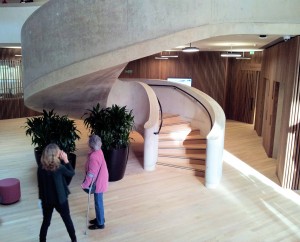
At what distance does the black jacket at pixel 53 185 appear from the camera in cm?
363

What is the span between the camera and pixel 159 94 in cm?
1046

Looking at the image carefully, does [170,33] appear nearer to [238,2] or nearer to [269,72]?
[238,2]

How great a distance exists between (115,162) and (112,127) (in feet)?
2.45

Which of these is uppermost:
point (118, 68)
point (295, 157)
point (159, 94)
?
point (118, 68)

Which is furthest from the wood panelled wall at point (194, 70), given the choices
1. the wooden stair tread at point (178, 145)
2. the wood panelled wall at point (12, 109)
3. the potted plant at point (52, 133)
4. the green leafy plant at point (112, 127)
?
the potted plant at point (52, 133)

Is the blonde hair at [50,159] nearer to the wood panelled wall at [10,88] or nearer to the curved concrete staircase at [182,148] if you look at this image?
the curved concrete staircase at [182,148]

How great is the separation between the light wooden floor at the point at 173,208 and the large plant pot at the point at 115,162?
19 cm

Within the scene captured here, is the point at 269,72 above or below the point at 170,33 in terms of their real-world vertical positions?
below

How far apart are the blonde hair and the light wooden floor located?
1438 millimetres

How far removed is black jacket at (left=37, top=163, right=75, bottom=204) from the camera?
363cm

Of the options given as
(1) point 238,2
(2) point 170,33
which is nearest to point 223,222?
(2) point 170,33

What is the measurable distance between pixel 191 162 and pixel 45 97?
369 cm

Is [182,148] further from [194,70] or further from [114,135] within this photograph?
[194,70]

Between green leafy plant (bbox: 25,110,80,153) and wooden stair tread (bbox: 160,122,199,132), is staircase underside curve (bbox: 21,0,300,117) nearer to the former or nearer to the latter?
green leafy plant (bbox: 25,110,80,153)
